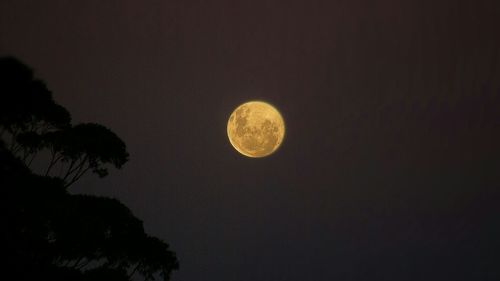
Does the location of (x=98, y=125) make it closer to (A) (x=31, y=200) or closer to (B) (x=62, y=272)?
(A) (x=31, y=200)

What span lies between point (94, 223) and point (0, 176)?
2.79m

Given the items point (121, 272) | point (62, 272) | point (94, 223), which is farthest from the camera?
point (121, 272)

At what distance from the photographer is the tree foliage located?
34.1ft

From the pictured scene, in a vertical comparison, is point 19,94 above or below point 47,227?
above

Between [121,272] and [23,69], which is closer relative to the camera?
[23,69]

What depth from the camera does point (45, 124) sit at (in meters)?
13.1

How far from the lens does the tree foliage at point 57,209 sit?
34.1ft

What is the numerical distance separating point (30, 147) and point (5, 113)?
2.34 meters

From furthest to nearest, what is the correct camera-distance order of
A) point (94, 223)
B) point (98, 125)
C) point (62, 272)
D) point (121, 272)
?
point (98, 125), point (121, 272), point (94, 223), point (62, 272)

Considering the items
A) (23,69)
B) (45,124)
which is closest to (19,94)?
(23,69)

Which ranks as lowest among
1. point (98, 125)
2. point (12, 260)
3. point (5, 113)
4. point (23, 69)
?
point (12, 260)

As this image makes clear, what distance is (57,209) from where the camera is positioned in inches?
420

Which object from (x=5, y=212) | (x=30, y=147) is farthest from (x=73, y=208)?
(x=30, y=147)

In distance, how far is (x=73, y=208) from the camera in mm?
11203
